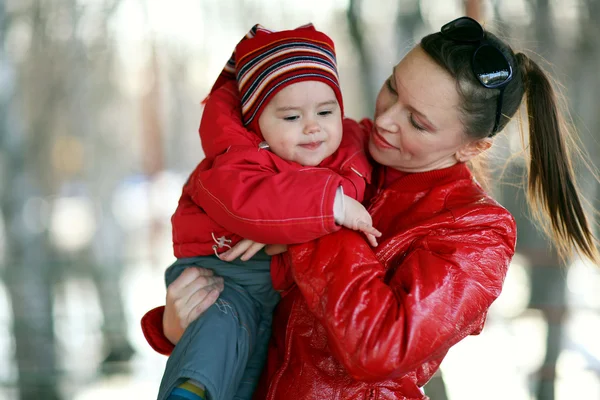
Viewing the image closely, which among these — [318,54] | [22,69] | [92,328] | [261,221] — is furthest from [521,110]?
→ [22,69]

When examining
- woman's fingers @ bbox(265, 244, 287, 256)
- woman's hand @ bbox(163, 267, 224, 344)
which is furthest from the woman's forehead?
woman's hand @ bbox(163, 267, 224, 344)

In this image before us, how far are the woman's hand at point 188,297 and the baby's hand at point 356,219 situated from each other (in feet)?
1.36

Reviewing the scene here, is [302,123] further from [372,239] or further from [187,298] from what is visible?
[187,298]

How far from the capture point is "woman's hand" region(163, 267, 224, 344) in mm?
1573

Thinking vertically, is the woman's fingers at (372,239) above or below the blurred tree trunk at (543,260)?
above

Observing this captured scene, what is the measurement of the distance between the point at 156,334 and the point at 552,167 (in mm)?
1127

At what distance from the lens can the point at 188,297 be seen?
62.4 inches

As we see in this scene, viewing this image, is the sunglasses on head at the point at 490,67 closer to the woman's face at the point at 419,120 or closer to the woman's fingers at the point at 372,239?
the woman's face at the point at 419,120

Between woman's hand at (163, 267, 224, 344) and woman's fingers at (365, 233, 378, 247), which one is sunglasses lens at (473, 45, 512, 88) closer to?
woman's fingers at (365, 233, 378, 247)

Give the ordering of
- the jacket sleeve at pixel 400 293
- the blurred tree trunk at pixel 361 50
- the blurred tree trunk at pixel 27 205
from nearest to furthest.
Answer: the jacket sleeve at pixel 400 293
the blurred tree trunk at pixel 361 50
the blurred tree trunk at pixel 27 205

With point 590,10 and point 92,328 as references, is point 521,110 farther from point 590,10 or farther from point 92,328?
point 92,328

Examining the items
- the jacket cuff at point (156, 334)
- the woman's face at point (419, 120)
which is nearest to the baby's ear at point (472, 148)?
the woman's face at point (419, 120)

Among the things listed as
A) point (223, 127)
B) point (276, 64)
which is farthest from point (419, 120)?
point (223, 127)

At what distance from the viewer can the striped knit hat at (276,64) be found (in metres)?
1.57
